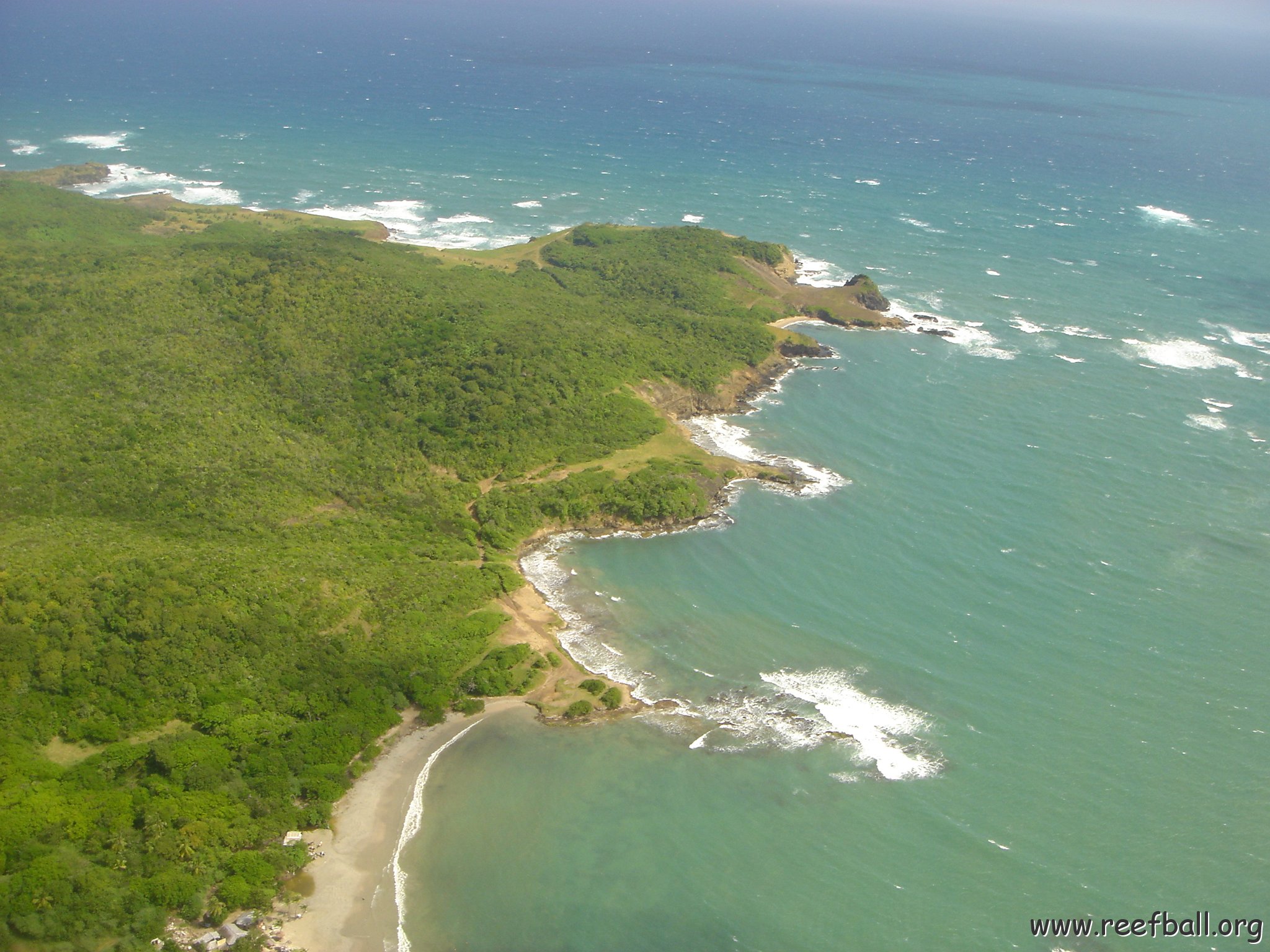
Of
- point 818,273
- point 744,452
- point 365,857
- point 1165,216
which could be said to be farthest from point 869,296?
point 365,857

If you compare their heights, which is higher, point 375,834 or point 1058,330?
point 1058,330

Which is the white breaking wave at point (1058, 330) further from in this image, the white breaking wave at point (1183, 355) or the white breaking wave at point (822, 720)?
the white breaking wave at point (822, 720)

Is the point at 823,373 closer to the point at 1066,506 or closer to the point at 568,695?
the point at 1066,506

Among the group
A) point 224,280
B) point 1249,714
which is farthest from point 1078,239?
point 224,280

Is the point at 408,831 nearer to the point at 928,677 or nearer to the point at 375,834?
the point at 375,834

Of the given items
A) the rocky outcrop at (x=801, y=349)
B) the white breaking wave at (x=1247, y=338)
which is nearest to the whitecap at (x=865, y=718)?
the rocky outcrop at (x=801, y=349)
